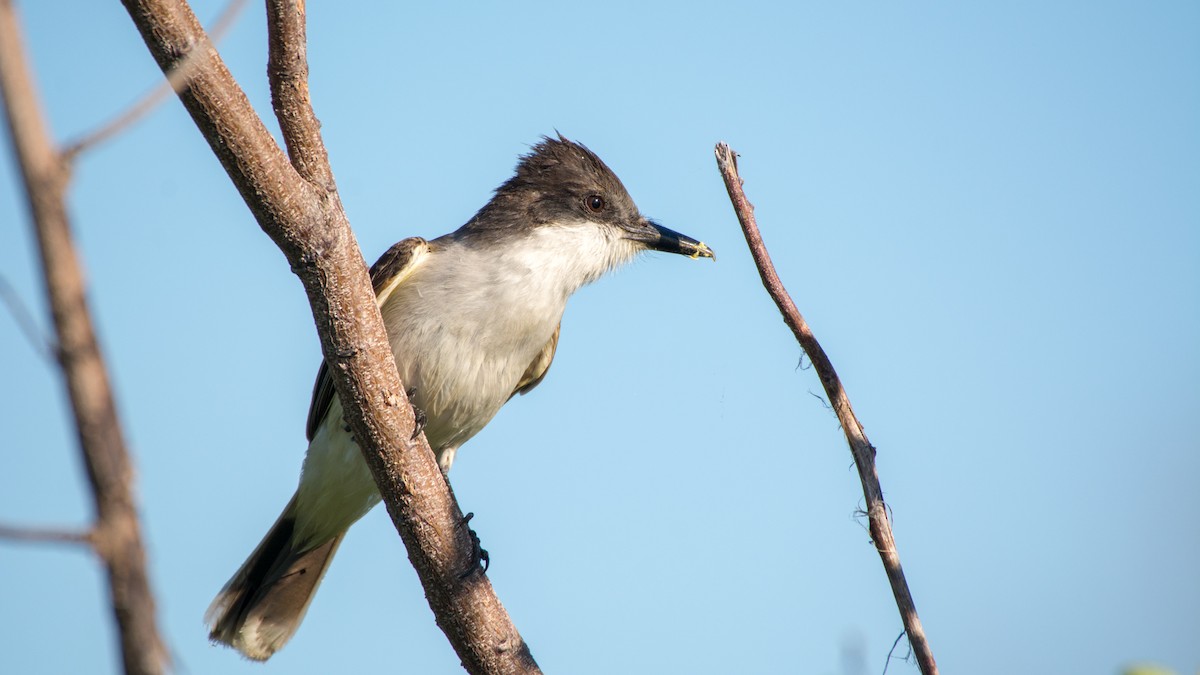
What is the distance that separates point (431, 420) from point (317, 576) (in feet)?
4.13

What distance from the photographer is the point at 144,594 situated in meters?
1.26

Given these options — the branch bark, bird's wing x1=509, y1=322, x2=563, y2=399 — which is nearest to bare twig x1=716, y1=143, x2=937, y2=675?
the branch bark

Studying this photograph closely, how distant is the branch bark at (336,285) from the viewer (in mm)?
3285

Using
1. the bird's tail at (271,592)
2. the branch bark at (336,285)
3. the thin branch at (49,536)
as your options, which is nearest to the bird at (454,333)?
the bird's tail at (271,592)

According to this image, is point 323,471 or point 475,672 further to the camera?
point 323,471

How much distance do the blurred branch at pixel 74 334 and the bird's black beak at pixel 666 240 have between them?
5.64 m

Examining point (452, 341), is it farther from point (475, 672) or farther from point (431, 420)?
point (475, 672)

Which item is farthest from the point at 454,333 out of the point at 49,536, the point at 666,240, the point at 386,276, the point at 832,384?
the point at 49,536

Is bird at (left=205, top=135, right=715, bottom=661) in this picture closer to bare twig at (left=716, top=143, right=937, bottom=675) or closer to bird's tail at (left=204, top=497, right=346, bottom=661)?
bird's tail at (left=204, top=497, right=346, bottom=661)

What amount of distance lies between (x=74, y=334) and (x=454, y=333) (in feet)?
14.9

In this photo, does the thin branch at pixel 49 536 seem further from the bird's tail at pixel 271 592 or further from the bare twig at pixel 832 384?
the bird's tail at pixel 271 592

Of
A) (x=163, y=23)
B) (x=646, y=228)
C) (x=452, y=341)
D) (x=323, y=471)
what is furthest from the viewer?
(x=646, y=228)

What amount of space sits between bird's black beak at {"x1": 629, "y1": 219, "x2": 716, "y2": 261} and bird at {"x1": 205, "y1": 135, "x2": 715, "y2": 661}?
2 cm

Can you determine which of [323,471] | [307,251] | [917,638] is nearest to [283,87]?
[307,251]
